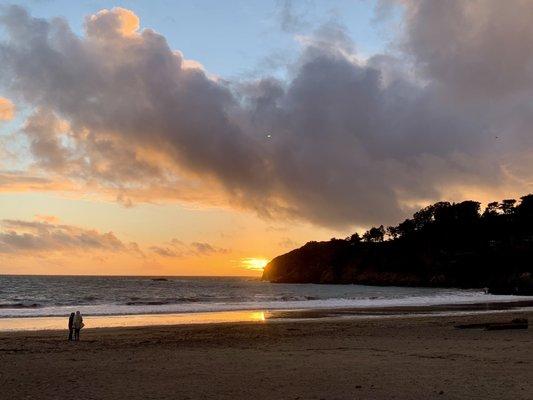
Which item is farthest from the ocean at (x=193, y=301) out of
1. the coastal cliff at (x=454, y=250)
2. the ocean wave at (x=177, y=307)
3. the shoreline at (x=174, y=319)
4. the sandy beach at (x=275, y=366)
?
the coastal cliff at (x=454, y=250)

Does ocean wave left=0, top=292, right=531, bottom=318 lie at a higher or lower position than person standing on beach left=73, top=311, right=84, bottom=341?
lower

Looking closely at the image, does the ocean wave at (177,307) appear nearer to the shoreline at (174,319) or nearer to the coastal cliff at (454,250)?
→ the shoreline at (174,319)

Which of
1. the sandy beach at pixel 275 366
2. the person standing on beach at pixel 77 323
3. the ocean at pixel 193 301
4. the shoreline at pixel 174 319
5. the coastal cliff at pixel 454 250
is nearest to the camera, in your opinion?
the sandy beach at pixel 275 366

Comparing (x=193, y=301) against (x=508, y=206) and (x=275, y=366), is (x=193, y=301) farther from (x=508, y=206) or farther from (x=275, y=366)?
(x=508, y=206)

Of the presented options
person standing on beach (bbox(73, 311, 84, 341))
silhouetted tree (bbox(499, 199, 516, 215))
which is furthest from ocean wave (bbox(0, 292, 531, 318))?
silhouetted tree (bbox(499, 199, 516, 215))

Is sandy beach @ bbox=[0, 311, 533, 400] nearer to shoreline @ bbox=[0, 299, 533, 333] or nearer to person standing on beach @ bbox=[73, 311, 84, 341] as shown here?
person standing on beach @ bbox=[73, 311, 84, 341]

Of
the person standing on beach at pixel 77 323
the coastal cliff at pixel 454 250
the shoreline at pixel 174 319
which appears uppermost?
the coastal cliff at pixel 454 250

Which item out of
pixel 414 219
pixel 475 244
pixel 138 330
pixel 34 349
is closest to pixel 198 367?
pixel 34 349

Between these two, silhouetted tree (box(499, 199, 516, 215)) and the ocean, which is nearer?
the ocean

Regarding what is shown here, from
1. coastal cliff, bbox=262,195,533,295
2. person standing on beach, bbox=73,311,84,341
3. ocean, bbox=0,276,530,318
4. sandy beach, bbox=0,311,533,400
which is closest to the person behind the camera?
sandy beach, bbox=0,311,533,400

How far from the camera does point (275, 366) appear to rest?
1450 centimetres

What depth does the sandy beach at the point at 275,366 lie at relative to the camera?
11039 millimetres

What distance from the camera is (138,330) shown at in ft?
89.0

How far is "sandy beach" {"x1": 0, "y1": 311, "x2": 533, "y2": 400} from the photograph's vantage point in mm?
11039
